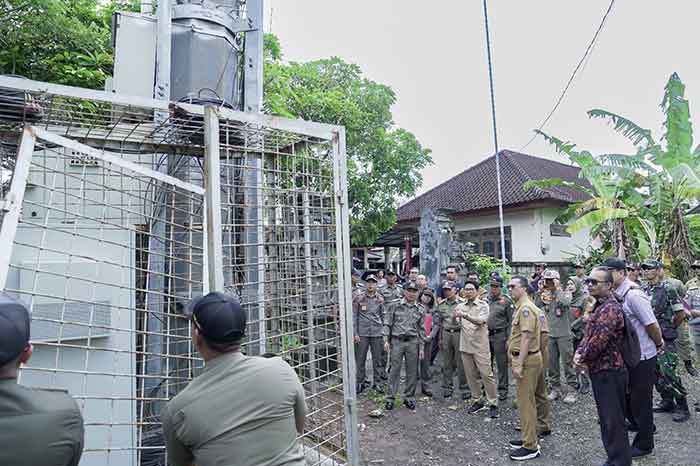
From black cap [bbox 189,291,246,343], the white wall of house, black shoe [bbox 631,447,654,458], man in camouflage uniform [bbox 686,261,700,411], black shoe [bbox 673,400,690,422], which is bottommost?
black shoe [bbox 631,447,654,458]

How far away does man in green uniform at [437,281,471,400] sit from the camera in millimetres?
7191

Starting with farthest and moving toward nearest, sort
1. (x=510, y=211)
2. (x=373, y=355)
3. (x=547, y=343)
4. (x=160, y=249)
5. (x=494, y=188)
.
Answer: (x=494, y=188) → (x=510, y=211) → (x=373, y=355) → (x=547, y=343) → (x=160, y=249)

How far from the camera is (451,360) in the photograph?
24.2 ft

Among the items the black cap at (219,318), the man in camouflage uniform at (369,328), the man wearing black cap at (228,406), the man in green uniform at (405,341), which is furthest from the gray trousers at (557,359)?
the black cap at (219,318)

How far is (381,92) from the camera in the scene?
16.4m

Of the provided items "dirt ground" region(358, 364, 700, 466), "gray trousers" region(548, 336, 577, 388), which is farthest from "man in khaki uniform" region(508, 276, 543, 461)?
"gray trousers" region(548, 336, 577, 388)

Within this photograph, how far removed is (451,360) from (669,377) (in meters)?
2.79

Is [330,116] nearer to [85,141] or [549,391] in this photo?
[549,391]

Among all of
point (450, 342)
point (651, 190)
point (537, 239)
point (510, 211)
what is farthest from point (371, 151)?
point (450, 342)

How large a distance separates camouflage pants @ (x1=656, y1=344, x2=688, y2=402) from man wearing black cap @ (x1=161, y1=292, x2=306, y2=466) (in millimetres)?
5473

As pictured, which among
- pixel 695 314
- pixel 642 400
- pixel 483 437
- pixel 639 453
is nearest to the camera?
pixel 642 400

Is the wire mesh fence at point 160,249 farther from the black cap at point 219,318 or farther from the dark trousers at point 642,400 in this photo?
the dark trousers at point 642,400

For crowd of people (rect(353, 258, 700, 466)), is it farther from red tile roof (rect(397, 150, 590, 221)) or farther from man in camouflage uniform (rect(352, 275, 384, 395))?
red tile roof (rect(397, 150, 590, 221))

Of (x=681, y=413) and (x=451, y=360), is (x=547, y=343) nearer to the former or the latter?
(x=681, y=413)
